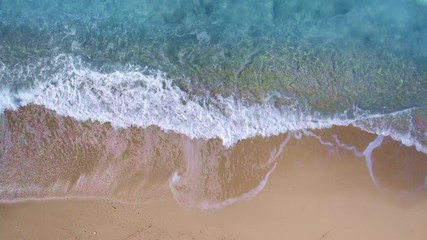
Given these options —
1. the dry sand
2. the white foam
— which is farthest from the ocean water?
the dry sand

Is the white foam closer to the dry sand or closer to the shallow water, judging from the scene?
the shallow water

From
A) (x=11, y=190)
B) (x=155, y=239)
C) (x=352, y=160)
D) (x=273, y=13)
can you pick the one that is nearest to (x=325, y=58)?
(x=273, y=13)

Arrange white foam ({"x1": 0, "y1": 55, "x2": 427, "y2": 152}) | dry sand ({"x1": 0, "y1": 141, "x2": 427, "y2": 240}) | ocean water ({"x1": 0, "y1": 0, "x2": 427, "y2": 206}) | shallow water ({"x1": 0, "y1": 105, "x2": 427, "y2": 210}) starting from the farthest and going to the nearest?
white foam ({"x1": 0, "y1": 55, "x2": 427, "y2": 152}), ocean water ({"x1": 0, "y1": 0, "x2": 427, "y2": 206}), shallow water ({"x1": 0, "y1": 105, "x2": 427, "y2": 210}), dry sand ({"x1": 0, "y1": 141, "x2": 427, "y2": 240})

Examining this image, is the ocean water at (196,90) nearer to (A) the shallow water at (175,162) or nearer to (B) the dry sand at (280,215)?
(A) the shallow water at (175,162)

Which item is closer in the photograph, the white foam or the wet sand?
the wet sand

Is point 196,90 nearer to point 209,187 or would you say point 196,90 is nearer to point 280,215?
point 209,187
